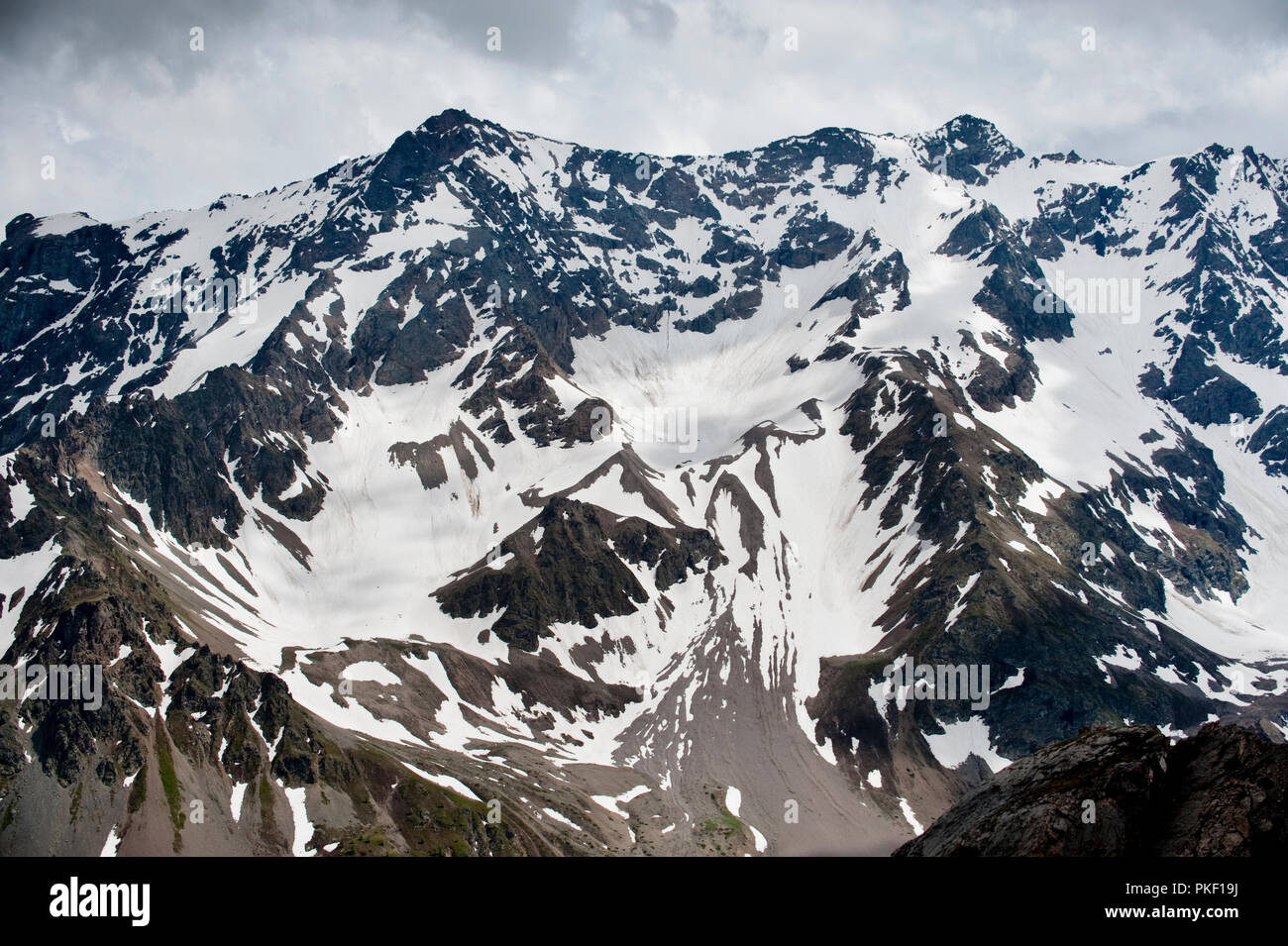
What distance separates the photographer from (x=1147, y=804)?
31.2 m

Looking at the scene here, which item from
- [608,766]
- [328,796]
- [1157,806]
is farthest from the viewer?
[608,766]

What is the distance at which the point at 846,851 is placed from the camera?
481 ft

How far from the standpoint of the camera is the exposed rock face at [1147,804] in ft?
94.1

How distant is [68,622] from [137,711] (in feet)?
62.3

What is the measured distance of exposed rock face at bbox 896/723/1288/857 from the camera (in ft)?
94.1
